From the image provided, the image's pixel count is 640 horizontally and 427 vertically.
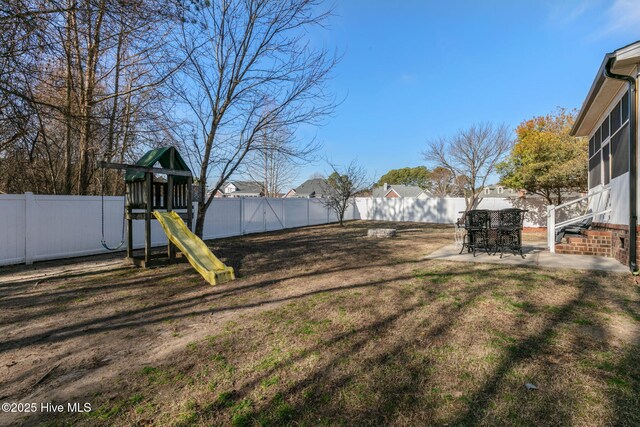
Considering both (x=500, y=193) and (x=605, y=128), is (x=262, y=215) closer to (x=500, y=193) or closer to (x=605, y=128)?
(x=605, y=128)

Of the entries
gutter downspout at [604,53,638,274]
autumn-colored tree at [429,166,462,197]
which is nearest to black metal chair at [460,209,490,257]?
gutter downspout at [604,53,638,274]

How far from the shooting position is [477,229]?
7.60 meters

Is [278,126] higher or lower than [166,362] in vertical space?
higher

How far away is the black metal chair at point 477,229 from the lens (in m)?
7.61

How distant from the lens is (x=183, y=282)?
5.65 m

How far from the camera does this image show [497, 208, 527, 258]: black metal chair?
285 inches

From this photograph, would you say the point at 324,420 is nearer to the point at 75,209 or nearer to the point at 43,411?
the point at 43,411

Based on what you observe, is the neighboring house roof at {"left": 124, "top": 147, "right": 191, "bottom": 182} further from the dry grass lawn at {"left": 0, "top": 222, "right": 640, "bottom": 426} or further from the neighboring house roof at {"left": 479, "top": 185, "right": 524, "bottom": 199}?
the neighboring house roof at {"left": 479, "top": 185, "right": 524, "bottom": 199}

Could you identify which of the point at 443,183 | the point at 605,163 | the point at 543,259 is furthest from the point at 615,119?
the point at 443,183

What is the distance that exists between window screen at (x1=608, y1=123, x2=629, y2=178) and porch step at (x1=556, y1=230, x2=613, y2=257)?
1330mm

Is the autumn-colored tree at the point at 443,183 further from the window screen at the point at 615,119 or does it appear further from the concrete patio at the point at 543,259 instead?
the concrete patio at the point at 543,259

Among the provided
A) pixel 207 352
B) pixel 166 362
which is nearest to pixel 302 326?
pixel 207 352

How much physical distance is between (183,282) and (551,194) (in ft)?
59.9

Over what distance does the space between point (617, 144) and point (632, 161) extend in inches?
75.1
